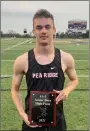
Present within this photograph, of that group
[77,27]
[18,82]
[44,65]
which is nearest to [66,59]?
[44,65]

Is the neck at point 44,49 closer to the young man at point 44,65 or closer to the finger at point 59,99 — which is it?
the young man at point 44,65

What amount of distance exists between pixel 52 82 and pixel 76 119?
3.51 metres

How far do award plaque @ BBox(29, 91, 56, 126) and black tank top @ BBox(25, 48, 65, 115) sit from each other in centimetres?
19

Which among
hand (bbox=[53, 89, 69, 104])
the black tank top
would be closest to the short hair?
the black tank top

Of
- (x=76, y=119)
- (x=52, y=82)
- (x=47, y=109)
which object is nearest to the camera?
(x=47, y=109)

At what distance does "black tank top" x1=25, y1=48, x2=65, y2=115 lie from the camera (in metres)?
3.23

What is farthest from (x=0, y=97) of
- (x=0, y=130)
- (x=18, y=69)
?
(x=18, y=69)

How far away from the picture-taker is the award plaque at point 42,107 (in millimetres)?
3027

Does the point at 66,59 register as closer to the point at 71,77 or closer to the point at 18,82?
the point at 71,77

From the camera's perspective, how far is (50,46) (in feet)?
10.7

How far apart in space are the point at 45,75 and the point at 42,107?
0.33 metres

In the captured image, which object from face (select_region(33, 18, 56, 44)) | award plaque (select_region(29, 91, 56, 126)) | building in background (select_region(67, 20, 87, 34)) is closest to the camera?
award plaque (select_region(29, 91, 56, 126))

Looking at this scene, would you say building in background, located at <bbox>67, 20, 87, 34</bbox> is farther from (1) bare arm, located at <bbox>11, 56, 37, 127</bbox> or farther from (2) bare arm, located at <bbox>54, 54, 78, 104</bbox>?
(1) bare arm, located at <bbox>11, 56, 37, 127</bbox>

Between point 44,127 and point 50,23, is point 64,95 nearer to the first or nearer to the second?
point 44,127
